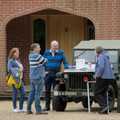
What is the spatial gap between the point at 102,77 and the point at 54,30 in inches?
367

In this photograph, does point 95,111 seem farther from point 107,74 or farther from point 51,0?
point 51,0

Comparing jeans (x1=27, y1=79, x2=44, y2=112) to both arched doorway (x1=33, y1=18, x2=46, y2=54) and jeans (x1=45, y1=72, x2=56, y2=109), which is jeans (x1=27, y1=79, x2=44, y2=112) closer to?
jeans (x1=45, y1=72, x2=56, y2=109)

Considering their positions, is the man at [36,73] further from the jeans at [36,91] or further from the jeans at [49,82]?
the jeans at [49,82]

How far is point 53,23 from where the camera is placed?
2630 cm

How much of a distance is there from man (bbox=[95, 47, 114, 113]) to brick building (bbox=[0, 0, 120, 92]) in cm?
614

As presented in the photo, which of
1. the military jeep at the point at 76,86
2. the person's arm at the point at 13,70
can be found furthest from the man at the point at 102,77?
the person's arm at the point at 13,70

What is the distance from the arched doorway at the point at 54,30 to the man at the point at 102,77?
8607mm

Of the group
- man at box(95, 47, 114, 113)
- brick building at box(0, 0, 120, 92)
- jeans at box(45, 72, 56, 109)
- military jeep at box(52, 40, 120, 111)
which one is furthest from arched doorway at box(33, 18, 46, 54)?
man at box(95, 47, 114, 113)

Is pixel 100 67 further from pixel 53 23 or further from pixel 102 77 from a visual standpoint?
pixel 53 23

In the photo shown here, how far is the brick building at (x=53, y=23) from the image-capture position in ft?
77.0

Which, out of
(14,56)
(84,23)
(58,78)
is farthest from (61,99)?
(84,23)

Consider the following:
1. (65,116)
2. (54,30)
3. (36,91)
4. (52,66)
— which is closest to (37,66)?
(36,91)

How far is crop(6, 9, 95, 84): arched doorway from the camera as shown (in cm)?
2594

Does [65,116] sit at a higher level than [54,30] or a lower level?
lower
